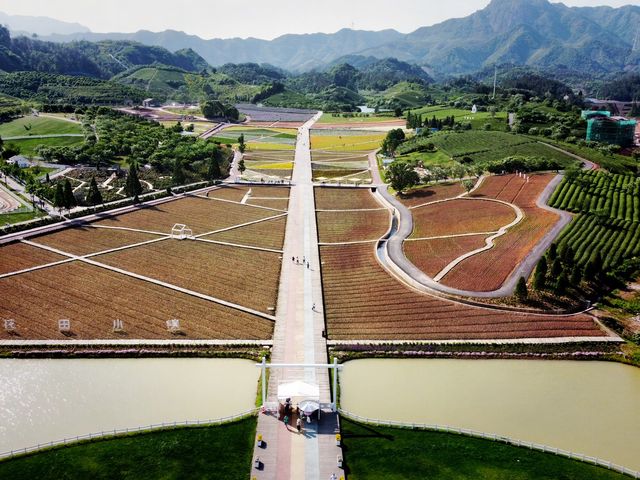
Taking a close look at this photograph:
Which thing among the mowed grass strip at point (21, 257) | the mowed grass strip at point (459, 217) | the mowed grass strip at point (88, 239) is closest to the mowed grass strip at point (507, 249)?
the mowed grass strip at point (459, 217)

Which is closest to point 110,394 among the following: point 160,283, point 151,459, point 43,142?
point 151,459

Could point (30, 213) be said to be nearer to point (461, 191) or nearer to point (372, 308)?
point (372, 308)

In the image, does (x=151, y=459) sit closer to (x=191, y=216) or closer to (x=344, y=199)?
(x=191, y=216)

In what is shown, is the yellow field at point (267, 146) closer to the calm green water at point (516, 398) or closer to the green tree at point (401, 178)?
the green tree at point (401, 178)

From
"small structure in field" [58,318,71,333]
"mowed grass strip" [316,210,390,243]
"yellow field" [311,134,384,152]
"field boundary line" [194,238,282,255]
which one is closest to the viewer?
"small structure in field" [58,318,71,333]

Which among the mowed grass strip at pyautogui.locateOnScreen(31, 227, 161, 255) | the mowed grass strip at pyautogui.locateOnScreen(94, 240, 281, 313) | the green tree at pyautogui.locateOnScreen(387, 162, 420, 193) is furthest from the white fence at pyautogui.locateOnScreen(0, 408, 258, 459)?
the green tree at pyautogui.locateOnScreen(387, 162, 420, 193)

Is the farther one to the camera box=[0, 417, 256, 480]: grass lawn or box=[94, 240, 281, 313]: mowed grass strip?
box=[94, 240, 281, 313]: mowed grass strip

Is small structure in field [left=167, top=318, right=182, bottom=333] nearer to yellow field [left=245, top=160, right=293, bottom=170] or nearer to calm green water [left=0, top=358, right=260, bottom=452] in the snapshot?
calm green water [left=0, top=358, right=260, bottom=452]
